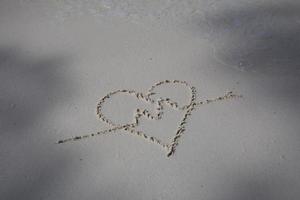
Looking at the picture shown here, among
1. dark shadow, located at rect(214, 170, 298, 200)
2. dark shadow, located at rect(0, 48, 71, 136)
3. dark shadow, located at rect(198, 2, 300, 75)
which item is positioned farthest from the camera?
dark shadow, located at rect(198, 2, 300, 75)

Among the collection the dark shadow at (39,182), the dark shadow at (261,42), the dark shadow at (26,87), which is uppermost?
the dark shadow at (261,42)

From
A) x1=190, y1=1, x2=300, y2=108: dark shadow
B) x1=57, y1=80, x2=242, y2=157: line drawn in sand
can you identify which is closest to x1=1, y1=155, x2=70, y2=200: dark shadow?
x1=57, y1=80, x2=242, y2=157: line drawn in sand

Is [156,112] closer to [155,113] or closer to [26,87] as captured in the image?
[155,113]

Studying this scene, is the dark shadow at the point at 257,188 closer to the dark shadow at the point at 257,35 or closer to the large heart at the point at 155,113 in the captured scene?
the large heart at the point at 155,113

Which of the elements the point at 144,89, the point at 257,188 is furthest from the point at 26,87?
the point at 257,188

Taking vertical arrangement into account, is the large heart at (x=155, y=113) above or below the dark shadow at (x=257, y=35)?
below

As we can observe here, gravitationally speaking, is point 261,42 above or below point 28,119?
above

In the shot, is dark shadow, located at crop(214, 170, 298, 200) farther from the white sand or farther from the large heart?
the large heart

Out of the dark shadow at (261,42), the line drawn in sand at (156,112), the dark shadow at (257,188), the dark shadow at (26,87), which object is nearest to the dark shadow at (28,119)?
the dark shadow at (26,87)

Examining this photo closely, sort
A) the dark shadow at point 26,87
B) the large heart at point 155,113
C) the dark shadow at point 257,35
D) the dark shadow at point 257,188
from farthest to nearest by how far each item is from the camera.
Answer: the dark shadow at point 257,35, the dark shadow at point 26,87, the large heart at point 155,113, the dark shadow at point 257,188
